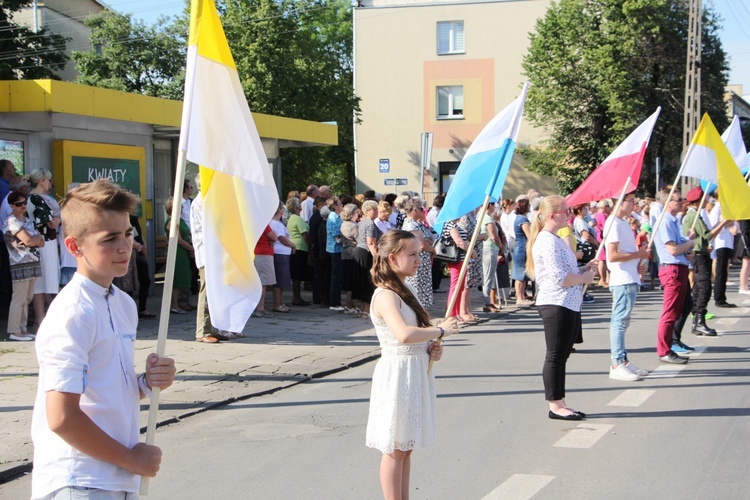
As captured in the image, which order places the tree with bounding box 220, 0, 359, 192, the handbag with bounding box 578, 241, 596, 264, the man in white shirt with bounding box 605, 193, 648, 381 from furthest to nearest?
the tree with bounding box 220, 0, 359, 192 → the handbag with bounding box 578, 241, 596, 264 → the man in white shirt with bounding box 605, 193, 648, 381

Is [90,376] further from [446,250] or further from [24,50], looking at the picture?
[24,50]

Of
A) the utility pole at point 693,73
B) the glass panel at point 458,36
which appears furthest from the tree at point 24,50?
the utility pole at point 693,73

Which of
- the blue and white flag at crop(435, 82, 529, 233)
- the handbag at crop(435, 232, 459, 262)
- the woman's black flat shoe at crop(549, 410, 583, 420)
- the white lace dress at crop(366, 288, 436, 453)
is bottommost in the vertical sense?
the woman's black flat shoe at crop(549, 410, 583, 420)

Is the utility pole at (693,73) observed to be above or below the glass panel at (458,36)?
below

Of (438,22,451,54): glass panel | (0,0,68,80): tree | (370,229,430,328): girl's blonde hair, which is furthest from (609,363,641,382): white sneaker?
(438,22,451,54): glass panel

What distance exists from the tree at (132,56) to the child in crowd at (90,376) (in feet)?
171

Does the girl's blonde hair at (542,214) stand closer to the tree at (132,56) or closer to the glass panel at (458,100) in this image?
the glass panel at (458,100)

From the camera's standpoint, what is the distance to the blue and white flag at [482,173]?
6285 millimetres

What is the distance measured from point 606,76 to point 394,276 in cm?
3807

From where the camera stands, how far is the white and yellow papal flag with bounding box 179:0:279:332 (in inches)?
145

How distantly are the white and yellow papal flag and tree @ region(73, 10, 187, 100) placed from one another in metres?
51.0

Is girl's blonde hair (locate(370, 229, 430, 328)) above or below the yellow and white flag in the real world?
below

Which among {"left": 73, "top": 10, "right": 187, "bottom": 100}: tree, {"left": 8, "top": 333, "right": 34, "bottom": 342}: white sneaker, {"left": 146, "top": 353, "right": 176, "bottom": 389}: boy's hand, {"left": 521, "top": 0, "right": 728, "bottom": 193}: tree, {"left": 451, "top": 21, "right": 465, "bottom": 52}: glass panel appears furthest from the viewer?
{"left": 73, "top": 10, "right": 187, "bottom": 100}: tree

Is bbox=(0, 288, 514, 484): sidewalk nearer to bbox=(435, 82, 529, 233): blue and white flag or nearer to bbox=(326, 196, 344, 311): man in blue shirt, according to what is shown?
bbox=(326, 196, 344, 311): man in blue shirt
